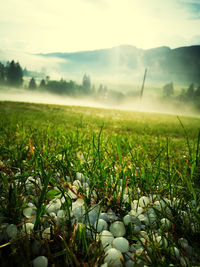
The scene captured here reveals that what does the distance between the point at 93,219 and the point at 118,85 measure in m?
145

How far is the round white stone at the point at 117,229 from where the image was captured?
773mm

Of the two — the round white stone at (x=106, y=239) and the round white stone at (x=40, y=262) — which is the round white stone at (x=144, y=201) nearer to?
the round white stone at (x=106, y=239)

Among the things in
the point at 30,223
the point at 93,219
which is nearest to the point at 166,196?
the point at 93,219

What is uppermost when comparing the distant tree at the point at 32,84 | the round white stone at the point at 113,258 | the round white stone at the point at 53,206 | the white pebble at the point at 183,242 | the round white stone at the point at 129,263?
the distant tree at the point at 32,84

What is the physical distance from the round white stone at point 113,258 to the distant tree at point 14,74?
96339mm

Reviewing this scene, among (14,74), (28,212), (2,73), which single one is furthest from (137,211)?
(2,73)

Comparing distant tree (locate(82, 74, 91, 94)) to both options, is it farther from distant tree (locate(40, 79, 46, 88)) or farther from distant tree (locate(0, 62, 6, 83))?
distant tree (locate(0, 62, 6, 83))

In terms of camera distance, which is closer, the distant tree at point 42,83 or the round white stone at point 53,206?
the round white stone at point 53,206

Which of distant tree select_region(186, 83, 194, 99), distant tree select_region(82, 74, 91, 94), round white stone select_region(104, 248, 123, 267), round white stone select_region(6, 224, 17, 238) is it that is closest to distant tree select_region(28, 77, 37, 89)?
distant tree select_region(82, 74, 91, 94)

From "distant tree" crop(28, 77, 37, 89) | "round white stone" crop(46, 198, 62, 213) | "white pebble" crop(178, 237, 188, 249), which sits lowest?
"round white stone" crop(46, 198, 62, 213)

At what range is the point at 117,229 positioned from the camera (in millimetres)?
783

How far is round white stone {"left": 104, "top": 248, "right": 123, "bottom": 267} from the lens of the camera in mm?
621

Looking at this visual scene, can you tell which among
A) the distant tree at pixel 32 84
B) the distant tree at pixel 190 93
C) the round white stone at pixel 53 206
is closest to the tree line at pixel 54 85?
the distant tree at pixel 32 84

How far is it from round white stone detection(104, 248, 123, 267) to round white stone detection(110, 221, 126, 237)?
0.13 metres
